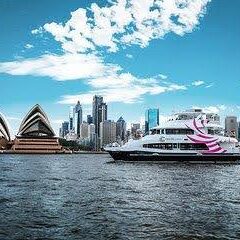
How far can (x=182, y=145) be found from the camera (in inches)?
2940

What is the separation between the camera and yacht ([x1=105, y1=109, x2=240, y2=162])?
73.5 metres

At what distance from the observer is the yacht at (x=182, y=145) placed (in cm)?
7350

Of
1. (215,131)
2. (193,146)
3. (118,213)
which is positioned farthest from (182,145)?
(118,213)

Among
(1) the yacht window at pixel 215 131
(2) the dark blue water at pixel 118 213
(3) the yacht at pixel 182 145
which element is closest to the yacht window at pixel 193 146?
(3) the yacht at pixel 182 145

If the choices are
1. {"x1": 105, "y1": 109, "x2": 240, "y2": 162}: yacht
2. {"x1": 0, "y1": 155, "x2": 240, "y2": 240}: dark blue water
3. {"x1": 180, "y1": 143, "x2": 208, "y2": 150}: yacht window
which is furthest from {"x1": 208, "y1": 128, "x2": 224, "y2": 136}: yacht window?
{"x1": 0, "y1": 155, "x2": 240, "y2": 240}: dark blue water

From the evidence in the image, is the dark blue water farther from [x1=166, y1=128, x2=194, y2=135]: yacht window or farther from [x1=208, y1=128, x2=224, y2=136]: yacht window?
[x1=208, y1=128, x2=224, y2=136]: yacht window

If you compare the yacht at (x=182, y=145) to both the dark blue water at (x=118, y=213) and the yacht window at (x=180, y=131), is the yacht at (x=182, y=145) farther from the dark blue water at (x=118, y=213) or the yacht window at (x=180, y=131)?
the dark blue water at (x=118, y=213)

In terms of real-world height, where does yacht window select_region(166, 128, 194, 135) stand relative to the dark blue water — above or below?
above

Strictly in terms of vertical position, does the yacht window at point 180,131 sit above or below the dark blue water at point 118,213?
above

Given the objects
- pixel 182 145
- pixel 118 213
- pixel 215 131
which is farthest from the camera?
pixel 215 131

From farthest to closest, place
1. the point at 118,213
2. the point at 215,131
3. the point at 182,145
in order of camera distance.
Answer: the point at 215,131
the point at 182,145
the point at 118,213

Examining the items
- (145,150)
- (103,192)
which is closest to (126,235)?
(103,192)

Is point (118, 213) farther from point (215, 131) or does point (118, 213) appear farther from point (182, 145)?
point (215, 131)

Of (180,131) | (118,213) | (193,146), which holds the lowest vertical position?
(118,213)
